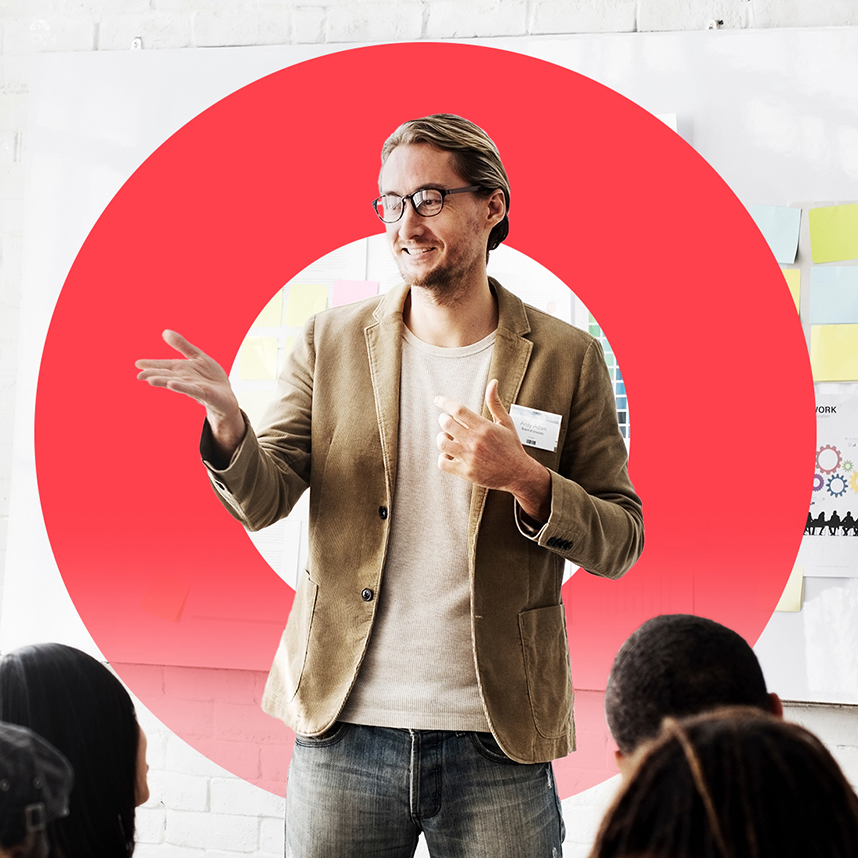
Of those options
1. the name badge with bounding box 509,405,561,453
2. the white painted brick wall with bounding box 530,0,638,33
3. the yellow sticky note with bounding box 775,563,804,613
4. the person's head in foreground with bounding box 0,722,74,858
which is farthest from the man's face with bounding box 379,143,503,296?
the yellow sticky note with bounding box 775,563,804,613

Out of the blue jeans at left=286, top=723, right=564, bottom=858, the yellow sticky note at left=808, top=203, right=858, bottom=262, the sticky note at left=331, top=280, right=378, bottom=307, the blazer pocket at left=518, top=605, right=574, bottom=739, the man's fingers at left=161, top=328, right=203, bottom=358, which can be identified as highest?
the yellow sticky note at left=808, top=203, right=858, bottom=262

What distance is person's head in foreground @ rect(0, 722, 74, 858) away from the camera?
0.74 metres

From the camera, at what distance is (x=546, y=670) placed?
1477 mm

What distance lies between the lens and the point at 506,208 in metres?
1.66

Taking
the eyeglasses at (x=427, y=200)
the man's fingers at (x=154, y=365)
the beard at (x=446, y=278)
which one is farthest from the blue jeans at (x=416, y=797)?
the eyeglasses at (x=427, y=200)

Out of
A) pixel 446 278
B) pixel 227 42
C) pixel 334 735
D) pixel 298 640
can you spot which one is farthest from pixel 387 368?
pixel 227 42

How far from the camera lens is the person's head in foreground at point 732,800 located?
604mm

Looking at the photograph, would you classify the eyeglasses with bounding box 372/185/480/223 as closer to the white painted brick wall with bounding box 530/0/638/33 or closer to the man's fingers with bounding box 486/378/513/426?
the man's fingers with bounding box 486/378/513/426

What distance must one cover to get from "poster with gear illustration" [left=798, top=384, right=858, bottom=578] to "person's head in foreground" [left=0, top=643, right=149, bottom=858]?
159 cm

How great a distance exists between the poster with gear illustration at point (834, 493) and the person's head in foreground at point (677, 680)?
1032 millimetres

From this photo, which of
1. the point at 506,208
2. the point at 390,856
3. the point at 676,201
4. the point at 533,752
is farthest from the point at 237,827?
the point at 676,201

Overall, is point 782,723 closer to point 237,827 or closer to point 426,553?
point 426,553

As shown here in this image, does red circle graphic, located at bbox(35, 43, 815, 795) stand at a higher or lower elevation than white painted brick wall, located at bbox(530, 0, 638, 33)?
lower

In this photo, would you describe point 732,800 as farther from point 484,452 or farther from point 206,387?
point 206,387
